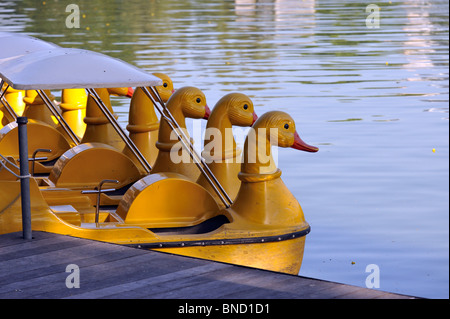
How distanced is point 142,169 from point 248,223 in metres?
2.28

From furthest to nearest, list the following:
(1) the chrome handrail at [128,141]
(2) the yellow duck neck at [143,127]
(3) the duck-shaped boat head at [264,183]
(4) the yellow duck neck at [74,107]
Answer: (4) the yellow duck neck at [74,107]
(2) the yellow duck neck at [143,127]
(1) the chrome handrail at [128,141]
(3) the duck-shaped boat head at [264,183]

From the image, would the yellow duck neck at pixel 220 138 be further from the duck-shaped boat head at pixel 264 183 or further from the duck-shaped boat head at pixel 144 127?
the duck-shaped boat head at pixel 144 127

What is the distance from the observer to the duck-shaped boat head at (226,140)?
334 inches

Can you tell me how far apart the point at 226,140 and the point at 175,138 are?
1.70ft

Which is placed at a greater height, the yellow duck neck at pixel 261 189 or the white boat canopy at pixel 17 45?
the white boat canopy at pixel 17 45

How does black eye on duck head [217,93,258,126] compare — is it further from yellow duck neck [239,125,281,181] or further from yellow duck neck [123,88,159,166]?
yellow duck neck [123,88,159,166]

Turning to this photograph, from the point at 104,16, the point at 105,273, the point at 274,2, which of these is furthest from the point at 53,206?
the point at 274,2

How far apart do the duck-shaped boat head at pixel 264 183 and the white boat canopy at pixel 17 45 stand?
2108mm

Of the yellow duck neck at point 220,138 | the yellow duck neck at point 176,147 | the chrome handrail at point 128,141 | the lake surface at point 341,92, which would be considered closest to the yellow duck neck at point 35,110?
the chrome handrail at point 128,141

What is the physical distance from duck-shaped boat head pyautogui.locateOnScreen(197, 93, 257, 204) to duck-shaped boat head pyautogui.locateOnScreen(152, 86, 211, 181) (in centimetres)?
30

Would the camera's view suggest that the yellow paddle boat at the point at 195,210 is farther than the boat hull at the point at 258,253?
No

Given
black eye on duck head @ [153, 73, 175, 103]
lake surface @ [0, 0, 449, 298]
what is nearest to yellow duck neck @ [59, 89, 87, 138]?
black eye on duck head @ [153, 73, 175, 103]

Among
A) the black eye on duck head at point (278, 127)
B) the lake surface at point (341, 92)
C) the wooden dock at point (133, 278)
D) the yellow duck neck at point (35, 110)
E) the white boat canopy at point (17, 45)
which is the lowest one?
the lake surface at point (341, 92)

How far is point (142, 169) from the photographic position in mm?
9844
